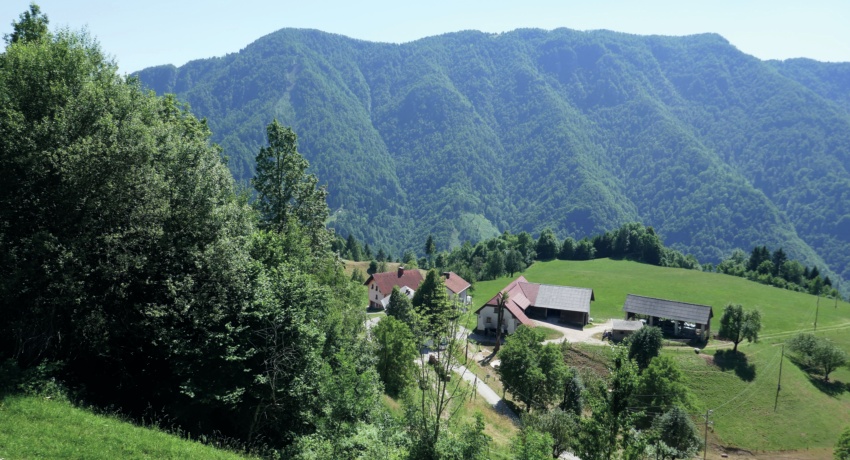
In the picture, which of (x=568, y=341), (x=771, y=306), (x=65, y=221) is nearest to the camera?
(x=65, y=221)

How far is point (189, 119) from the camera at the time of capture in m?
30.6

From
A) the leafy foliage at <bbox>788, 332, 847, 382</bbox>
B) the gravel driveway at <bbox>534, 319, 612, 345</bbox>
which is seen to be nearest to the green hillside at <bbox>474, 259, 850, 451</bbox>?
the leafy foliage at <bbox>788, 332, 847, 382</bbox>

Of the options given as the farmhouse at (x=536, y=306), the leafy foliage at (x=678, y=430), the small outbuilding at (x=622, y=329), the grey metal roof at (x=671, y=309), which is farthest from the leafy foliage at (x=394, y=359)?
the grey metal roof at (x=671, y=309)

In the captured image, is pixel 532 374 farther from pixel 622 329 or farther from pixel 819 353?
pixel 819 353

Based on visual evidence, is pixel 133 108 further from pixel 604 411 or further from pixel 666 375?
pixel 666 375

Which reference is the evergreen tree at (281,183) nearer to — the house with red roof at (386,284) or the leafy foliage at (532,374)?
the leafy foliage at (532,374)

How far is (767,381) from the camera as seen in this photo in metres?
57.5

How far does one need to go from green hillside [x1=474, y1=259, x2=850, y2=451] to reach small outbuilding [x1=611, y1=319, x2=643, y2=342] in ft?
22.5

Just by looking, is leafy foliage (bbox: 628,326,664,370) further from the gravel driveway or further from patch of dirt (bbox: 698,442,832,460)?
patch of dirt (bbox: 698,442,832,460)

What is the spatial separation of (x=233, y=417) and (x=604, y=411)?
1364cm

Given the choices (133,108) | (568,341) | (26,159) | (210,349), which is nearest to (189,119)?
(133,108)

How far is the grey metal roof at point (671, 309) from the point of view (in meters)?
69.1

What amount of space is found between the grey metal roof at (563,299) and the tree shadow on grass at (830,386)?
2972cm

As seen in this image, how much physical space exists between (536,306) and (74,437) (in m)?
75.8
